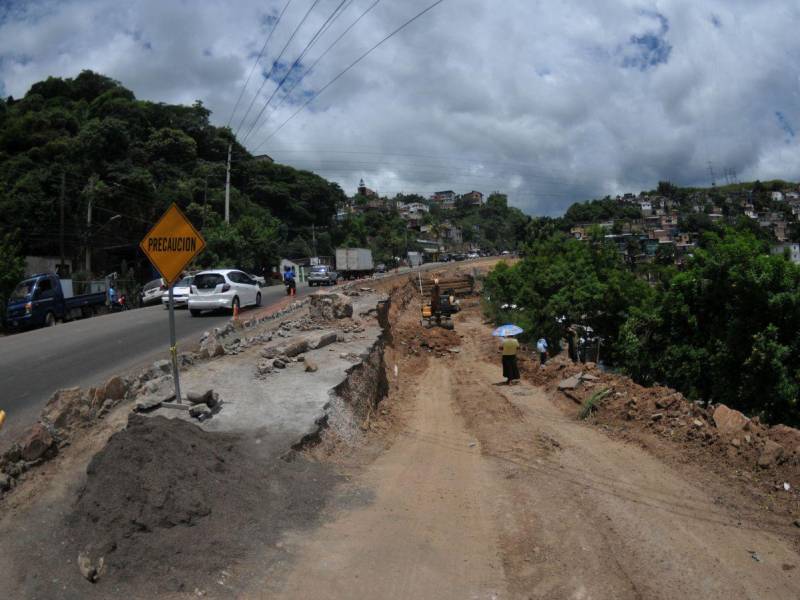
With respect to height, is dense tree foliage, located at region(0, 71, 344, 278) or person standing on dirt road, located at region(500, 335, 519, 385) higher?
dense tree foliage, located at region(0, 71, 344, 278)

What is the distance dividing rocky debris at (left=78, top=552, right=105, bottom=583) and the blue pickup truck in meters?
22.1

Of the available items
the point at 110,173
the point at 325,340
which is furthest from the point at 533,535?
the point at 110,173

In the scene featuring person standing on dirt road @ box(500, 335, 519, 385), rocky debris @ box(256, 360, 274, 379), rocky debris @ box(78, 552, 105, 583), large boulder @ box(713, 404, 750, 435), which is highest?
rocky debris @ box(256, 360, 274, 379)

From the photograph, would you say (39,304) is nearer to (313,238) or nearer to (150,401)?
(150,401)

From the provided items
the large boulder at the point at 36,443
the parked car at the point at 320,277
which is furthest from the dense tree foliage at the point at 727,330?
the parked car at the point at 320,277

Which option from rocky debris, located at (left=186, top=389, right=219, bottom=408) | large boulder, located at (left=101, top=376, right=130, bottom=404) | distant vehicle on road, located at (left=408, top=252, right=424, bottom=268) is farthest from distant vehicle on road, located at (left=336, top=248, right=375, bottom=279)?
rocky debris, located at (left=186, top=389, right=219, bottom=408)

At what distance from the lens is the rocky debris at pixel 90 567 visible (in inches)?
177

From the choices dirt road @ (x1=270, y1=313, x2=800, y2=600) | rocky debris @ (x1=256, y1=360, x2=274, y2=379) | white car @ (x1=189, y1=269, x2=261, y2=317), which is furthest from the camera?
white car @ (x1=189, y1=269, x2=261, y2=317)

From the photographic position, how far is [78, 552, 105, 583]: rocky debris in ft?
14.8

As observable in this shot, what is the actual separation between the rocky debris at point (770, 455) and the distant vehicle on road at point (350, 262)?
54.9 metres

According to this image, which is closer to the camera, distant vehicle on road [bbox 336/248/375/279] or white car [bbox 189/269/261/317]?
white car [bbox 189/269/261/317]

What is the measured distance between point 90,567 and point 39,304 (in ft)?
74.3

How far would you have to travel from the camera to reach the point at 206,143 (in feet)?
209

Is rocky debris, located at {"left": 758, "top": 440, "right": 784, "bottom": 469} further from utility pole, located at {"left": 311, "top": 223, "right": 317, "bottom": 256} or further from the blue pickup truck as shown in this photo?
utility pole, located at {"left": 311, "top": 223, "right": 317, "bottom": 256}
